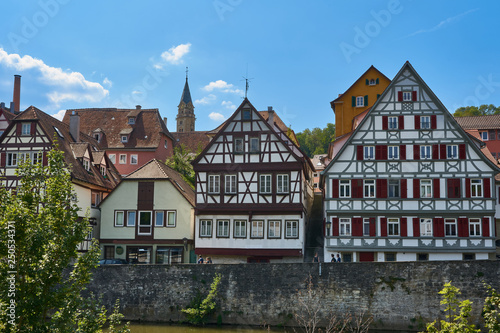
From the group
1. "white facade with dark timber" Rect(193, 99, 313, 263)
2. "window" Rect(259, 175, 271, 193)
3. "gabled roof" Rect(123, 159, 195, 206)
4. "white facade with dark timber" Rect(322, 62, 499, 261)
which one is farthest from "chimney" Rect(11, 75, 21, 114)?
"white facade with dark timber" Rect(322, 62, 499, 261)

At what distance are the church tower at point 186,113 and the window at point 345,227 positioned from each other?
83.9 meters

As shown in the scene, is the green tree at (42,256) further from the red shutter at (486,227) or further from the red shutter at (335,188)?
the red shutter at (486,227)

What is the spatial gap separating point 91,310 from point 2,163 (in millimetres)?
29997

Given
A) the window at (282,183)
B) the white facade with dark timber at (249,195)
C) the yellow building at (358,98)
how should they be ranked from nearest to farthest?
the white facade with dark timber at (249,195)
the window at (282,183)
the yellow building at (358,98)

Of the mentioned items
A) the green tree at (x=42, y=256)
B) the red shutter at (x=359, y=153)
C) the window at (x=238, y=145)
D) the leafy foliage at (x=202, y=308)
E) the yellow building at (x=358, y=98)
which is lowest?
the leafy foliage at (x=202, y=308)

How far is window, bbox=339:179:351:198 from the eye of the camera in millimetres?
35969

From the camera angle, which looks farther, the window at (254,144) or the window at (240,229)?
the window at (254,144)

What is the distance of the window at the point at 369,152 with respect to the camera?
36031 mm

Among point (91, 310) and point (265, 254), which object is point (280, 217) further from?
point (91, 310)

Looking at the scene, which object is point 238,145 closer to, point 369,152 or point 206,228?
point 206,228

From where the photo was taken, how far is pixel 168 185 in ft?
129

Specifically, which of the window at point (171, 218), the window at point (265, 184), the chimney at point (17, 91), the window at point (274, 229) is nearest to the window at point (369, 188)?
the window at point (274, 229)

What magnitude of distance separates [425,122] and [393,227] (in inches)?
267

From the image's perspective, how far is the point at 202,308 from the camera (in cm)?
2980
